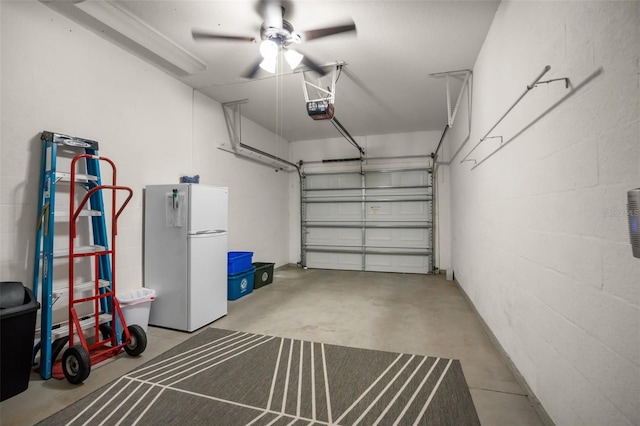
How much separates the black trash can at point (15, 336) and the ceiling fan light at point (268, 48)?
2507mm

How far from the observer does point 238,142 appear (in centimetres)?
490

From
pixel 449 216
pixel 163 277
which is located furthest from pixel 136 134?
pixel 449 216

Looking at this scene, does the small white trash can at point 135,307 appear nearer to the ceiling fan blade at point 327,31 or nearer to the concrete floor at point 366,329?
the concrete floor at point 366,329

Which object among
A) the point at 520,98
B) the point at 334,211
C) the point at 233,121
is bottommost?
the point at 334,211

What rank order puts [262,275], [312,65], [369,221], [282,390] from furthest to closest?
[369,221]
[262,275]
[312,65]
[282,390]

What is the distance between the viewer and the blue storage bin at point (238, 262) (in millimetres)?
4035

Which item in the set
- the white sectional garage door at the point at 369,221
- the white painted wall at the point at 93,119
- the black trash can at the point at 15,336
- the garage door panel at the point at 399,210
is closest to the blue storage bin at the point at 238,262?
the white painted wall at the point at 93,119

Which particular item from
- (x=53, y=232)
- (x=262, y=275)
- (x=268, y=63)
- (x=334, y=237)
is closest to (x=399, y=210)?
(x=334, y=237)

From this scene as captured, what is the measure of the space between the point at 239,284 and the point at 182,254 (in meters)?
1.32

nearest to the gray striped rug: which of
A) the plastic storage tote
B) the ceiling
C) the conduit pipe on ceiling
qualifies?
the plastic storage tote

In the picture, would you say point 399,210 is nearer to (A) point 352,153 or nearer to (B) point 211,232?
(A) point 352,153

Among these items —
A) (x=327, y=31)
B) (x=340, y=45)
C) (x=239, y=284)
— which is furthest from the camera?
(x=239, y=284)

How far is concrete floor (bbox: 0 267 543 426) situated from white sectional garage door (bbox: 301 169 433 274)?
2.83ft

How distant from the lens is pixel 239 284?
414 centimetres
